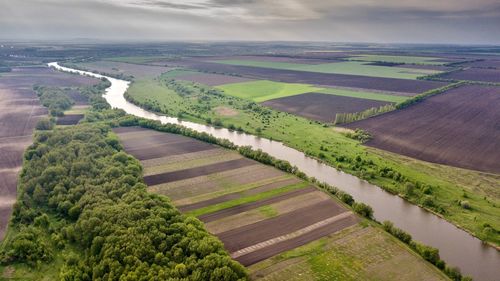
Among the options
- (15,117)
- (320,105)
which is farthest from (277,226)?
(15,117)

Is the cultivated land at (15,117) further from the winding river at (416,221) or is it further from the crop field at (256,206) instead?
the winding river at (416,221)

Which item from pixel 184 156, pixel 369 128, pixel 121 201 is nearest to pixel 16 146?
pixel 184 156

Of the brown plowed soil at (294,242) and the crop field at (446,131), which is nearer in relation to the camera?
the brown plowed soil at (294,242)

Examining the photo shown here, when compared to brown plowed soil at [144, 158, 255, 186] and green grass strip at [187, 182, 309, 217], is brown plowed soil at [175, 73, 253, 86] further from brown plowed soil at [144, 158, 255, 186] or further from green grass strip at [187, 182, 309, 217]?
green grass strip at [187, 182, 309, 217]

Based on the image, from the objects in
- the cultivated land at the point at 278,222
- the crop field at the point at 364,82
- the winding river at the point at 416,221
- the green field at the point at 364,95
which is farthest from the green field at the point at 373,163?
the crop field at the point at 364,82

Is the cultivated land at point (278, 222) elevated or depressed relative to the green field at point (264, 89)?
depressed

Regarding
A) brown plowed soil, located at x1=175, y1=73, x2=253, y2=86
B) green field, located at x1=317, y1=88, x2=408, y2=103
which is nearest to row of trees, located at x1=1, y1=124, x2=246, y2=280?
green field, located at x1=317, y1=88, x2=408, y2=103
